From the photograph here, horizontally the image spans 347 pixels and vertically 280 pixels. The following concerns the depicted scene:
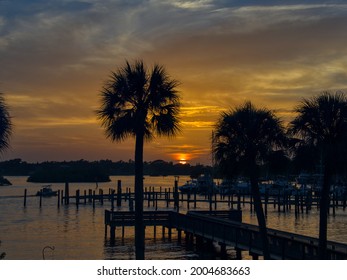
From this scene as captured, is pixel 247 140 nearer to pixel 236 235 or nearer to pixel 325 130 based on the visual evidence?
pixel 325 130

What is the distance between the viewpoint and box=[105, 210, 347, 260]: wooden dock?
28375 mm

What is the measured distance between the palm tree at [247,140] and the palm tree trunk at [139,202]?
3745 millimetres

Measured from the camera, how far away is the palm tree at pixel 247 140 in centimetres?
2703

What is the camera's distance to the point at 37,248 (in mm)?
55531

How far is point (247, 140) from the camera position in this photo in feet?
88.9

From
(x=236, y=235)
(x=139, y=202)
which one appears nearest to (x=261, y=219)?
(x=139, y=202)

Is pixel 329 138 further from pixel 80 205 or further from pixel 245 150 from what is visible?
pixel 80 205

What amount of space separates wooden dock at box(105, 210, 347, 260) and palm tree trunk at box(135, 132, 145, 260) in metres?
8.34

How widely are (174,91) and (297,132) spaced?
19.2 feet

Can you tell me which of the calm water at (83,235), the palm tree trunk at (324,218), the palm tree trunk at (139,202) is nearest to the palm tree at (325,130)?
the palm tree trunk at (324,218)

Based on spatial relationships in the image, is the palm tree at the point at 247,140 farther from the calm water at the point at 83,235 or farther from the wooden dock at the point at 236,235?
the calm water at the point at 83,235

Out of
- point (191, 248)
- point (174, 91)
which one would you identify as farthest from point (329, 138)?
point (191, 248)

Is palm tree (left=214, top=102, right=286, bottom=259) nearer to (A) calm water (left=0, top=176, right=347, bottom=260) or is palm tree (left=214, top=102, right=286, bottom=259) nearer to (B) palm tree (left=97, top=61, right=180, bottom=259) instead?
(B) palm tree (left=97, top=61, right=180, bottom=259)

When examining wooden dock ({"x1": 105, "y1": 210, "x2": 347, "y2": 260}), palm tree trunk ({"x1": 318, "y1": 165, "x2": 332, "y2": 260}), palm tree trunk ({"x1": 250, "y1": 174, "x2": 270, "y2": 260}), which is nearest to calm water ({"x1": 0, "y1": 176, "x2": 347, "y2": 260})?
wooden dock ({"x1": 105, "y1": 210, "x2": 347, "y2": 260})
